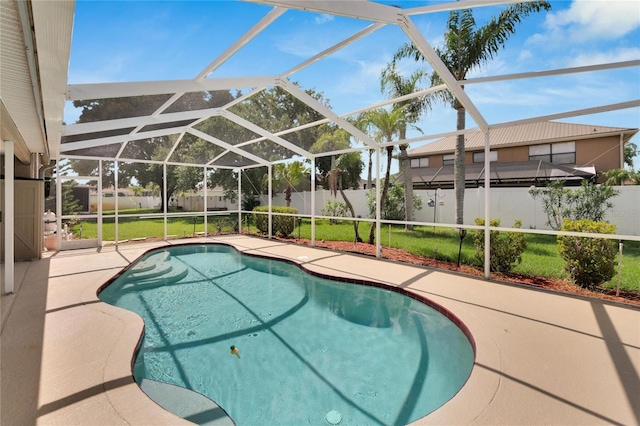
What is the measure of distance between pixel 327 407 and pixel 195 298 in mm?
3747

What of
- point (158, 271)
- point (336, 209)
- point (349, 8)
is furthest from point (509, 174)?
point (158, 271)

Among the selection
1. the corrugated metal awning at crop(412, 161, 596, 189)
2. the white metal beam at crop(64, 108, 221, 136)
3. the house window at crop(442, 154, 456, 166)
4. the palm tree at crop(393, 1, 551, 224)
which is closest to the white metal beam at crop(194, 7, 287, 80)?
the white metal beam at crop(64, 108, 221, 136)

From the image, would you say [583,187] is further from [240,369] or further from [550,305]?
[240,369]

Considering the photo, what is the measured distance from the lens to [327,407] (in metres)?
2.81

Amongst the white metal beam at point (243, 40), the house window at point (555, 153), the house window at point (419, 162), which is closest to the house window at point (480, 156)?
the house window at point (555, 153)

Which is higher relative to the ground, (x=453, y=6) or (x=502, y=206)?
(x=453, y=6)

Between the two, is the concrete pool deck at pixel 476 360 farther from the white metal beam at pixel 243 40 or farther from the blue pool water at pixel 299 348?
the white metal beam at pixel 243 40

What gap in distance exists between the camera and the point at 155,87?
461cm

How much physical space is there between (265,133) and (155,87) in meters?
3.44

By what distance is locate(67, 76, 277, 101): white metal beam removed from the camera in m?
4.16

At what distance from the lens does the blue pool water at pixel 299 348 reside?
2.85m

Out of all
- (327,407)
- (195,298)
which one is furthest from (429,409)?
(195,298)

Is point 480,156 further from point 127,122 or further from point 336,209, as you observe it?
point 127,122

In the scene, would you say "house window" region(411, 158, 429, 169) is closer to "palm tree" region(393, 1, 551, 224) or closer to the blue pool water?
"palm tree" region(393, 1, 551, 224)
